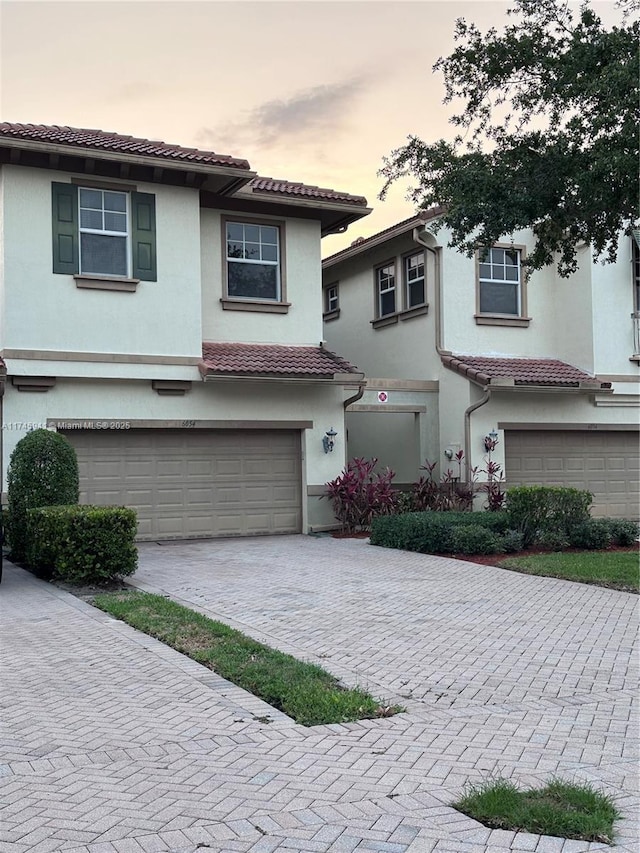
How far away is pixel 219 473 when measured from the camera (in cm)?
1697

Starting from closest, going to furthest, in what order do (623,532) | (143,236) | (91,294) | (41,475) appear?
(41,475) → (623,532) → (91,294) → (143,236)

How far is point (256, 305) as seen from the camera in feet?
57.8

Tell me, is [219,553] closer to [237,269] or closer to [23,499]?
[23,499]

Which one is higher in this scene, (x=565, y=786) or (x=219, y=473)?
(x=219, y=473)

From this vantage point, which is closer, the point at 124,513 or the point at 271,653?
the point at 271,653

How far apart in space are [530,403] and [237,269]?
721 centimetres

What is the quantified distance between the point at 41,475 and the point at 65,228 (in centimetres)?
498

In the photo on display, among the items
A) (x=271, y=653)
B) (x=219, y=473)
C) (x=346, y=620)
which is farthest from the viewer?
(x=219, y=473)

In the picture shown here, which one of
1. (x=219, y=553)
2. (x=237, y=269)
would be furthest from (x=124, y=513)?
(x=237, y=269)

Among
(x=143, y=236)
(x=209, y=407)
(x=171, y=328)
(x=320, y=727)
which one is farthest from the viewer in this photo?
(x=209, y=407)

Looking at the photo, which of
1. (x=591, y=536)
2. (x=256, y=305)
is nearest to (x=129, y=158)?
(x=256, y=305)

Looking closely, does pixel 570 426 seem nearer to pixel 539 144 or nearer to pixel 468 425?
pixel 468 425

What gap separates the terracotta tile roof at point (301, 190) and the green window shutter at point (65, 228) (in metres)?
3.77

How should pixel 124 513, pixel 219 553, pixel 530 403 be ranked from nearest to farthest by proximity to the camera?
1. pixel 124 513
2. pixel 219 553
3. pixel 530 403
